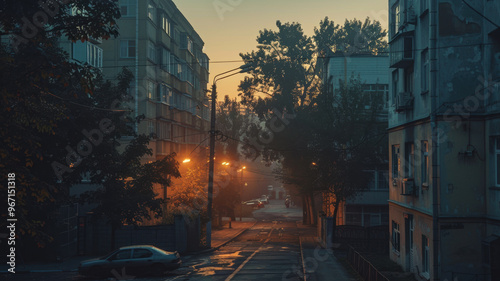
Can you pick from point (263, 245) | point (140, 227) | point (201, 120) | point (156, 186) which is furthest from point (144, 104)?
point (201, 120)

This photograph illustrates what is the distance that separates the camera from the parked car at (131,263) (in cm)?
2281

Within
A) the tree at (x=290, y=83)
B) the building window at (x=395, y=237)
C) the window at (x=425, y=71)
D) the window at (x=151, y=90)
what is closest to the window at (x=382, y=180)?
the tree at (x=290, y=83)

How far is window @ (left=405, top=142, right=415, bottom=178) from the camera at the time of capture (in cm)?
2270

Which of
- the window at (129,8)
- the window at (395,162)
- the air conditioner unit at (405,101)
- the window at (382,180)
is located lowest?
the window at (382,180)

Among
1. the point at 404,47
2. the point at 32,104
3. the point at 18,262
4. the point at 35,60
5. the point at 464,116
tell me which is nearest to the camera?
the point at 35,60

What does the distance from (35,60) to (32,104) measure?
5.16 ft

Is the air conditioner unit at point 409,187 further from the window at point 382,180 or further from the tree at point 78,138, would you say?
the window at point 382,180

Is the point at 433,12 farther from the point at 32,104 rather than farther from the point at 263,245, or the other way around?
the point at 263,245

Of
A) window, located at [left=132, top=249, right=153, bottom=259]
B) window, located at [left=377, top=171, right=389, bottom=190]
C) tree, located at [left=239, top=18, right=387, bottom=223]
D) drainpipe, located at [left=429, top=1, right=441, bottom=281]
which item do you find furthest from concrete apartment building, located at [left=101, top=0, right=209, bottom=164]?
drainpipe, located at [left=429, top=1, right=441, bottom=281]

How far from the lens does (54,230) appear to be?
28.9m

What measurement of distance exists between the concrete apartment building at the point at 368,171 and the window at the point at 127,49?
55.1 feet

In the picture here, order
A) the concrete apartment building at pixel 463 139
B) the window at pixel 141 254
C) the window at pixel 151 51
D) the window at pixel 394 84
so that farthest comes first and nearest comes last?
the window at pixel 151 51 < the window at pixel 394 84 < the window at pixel 141 254 < the concrete apartment building at pixel 463 139

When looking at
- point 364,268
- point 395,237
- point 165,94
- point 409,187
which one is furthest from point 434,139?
point 165,94

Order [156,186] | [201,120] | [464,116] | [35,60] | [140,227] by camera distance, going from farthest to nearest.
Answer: [201,120] → [156,186] → [140,227] → [464,116] → [35,60]
